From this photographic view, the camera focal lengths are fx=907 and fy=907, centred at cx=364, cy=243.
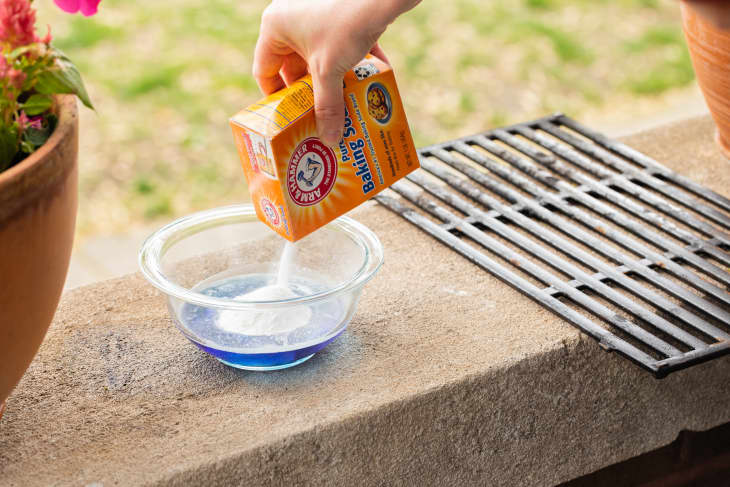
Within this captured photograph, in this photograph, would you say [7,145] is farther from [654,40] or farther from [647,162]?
[654,40]

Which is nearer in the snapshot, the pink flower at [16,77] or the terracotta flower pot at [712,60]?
the pink flower at [16,77]

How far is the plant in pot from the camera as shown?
870 millimetres

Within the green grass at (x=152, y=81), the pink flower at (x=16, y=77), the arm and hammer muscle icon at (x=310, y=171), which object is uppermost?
the pink flower at (x=16, y=77)

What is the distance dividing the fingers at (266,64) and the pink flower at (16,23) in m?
0.38

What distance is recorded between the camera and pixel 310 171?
1138 mm

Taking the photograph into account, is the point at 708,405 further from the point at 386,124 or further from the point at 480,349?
the point at 386,124

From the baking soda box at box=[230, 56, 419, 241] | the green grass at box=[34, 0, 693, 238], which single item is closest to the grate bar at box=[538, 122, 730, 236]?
the baking soda box at box=[230, 56, 419, 241]

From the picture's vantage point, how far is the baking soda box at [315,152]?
3.64ft

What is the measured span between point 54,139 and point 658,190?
1.07 metres

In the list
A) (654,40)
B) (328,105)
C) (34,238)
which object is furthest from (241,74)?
(34,238)

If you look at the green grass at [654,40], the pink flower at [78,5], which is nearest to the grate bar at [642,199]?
the pink flower at [78,5]

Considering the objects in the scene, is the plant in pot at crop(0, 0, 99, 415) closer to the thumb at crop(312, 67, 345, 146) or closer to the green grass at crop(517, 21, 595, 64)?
the thumb at crop(312, 67, 345, 146)

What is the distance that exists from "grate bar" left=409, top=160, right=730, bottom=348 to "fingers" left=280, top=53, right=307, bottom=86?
0.40 m

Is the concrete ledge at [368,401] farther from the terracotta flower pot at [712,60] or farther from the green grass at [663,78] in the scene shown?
the green grass at [663,78]
